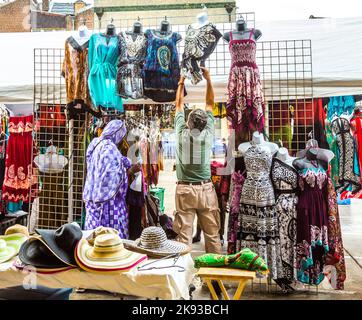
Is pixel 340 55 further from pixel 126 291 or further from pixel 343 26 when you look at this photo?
pixel 126 291

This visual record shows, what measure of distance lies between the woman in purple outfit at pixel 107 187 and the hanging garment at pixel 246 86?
1.07m

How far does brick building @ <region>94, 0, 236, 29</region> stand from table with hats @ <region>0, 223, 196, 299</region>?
6025 millimetres

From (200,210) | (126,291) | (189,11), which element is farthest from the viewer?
(189,11)

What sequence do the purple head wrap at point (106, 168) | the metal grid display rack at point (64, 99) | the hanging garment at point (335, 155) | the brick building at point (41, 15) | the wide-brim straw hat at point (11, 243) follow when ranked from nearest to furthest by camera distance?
1. the wide-brim straw hat at point (11, 243)
2. the purple head wrap at point (106, 168)
3. the metal grid display rack at point (64, 99)
4. the hanging garment at point (335, 155)
5. the brick building at point (41, 15)

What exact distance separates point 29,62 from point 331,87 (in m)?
3.11

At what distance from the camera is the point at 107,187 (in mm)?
3371

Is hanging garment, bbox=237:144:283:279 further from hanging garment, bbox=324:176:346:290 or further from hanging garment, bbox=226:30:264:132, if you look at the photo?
hanging garment, bbox=324:176:346:290

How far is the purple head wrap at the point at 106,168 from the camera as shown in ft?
11.1

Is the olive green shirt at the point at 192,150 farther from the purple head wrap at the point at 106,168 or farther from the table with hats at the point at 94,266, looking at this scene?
the table with hats at the point at 94,266

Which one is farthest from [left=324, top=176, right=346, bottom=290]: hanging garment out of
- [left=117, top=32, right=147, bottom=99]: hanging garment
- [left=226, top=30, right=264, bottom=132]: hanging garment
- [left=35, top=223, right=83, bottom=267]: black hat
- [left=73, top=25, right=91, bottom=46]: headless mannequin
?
[left=73, top=25, right=91, bottom=46]: headless mannequin

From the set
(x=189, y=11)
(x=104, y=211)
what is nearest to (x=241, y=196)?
(x=104, y=211)

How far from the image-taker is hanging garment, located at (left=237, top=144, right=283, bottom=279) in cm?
339

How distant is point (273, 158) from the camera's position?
135 inches

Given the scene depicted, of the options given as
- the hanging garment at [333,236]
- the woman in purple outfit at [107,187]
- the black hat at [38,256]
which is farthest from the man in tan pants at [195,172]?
the black hat at [38,256]
